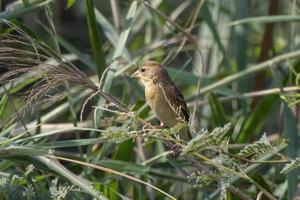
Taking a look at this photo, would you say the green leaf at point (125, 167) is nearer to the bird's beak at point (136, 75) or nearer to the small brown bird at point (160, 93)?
the small brown bird at point (160, 93)

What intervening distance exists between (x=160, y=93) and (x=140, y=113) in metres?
0.19

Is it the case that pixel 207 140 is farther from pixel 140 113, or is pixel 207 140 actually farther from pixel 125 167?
pixel 140 113

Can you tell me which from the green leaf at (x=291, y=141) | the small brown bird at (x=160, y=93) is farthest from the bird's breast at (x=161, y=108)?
the green leaf at (x=291, y=141)

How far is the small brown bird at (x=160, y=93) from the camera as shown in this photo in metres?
4.86

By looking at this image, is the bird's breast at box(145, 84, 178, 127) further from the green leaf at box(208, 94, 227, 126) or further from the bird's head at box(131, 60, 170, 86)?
the green leaf at box(208, 94, 227, 126)

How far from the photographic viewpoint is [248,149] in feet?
10.3

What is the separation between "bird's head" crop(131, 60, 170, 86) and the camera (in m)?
4.97

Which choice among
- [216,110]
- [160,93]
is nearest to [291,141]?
[216,110]

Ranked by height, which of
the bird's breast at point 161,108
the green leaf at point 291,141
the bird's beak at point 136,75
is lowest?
the green leaf at point 291,141

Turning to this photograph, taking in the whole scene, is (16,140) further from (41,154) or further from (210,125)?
(210,125)

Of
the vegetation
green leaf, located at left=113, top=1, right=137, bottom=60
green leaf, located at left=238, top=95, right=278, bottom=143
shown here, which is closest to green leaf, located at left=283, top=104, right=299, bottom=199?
the vegetation

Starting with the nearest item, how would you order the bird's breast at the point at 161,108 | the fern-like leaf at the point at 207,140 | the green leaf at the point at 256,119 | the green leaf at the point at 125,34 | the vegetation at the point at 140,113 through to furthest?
the fern-like leaf at the point at 207,140 → the vegetation at the point at 140,113 → the green leaf at the point at 125,34 → the bird's breast at the point at 161,108 → the green leaf at the point at 256,119

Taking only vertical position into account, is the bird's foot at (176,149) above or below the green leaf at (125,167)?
above

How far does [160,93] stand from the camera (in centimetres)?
494
